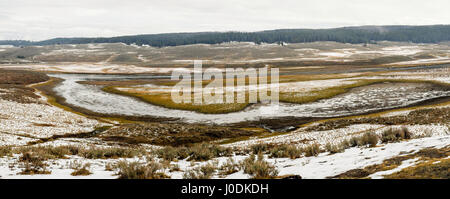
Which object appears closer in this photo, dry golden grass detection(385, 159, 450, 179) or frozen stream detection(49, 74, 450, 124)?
dry golden grass detection(385, 159, 450, 179)

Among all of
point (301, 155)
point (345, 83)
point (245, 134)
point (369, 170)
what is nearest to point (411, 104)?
point (345, 83)

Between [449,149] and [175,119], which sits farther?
[175,119]

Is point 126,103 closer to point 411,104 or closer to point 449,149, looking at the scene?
point 411,104

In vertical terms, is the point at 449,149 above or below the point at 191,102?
above

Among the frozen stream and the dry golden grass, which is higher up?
the dry golden grass

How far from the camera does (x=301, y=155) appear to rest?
13211 mm

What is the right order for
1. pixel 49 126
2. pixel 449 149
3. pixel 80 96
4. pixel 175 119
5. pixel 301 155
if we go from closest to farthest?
pixel 449 149 → pixel 301 155 → pixel 49 126 → pixel 175 119 → pixel 80 96

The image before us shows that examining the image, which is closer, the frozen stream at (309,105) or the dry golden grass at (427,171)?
the dry golden grass at (427,171)

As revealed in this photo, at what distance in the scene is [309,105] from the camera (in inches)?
1886

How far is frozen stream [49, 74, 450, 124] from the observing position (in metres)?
42.9

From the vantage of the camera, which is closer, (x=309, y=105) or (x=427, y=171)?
(x=427, y=171)

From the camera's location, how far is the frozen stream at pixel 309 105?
4291cm

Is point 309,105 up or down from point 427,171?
down
